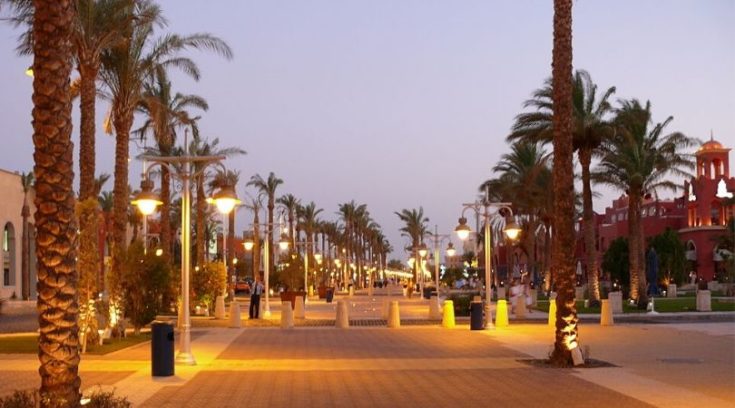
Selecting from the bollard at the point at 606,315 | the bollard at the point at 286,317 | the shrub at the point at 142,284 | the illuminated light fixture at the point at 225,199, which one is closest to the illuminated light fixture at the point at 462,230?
the bollard at the point at 606,315

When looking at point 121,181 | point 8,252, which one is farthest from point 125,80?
point 8,252

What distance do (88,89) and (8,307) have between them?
34916 millimetres

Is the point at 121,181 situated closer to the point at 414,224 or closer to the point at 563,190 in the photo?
the point at 563,190

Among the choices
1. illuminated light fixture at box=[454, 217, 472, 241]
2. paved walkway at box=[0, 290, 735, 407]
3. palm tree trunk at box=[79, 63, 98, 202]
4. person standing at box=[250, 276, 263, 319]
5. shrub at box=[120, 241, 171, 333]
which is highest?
palm tree trunk at box=[79, 63, 98, 202]

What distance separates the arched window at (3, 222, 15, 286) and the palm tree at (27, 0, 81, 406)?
64698mm

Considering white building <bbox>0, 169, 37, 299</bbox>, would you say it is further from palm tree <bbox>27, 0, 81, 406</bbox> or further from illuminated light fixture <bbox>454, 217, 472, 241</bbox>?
palm tree <bbox>27, 0, 81, 406</bbox>

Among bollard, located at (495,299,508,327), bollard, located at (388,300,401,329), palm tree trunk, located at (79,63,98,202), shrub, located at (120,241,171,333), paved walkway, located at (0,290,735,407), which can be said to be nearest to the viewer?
paved walkway, located at (0,290,735,407)

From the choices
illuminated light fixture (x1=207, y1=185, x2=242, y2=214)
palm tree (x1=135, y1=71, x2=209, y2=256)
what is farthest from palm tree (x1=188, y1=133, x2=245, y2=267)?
illuminated light fixture (x1=207, y1=185, x2=242, y2=214)

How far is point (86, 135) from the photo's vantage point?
2705 cm

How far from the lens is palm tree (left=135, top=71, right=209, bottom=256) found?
114 feet

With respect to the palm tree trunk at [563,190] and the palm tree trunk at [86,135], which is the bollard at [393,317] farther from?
the palm tree trunk at [563,190]

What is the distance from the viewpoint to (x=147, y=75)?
32.5 m

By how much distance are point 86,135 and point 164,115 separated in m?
8.52

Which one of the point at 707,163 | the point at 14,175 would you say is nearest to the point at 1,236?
the point at 14,175
